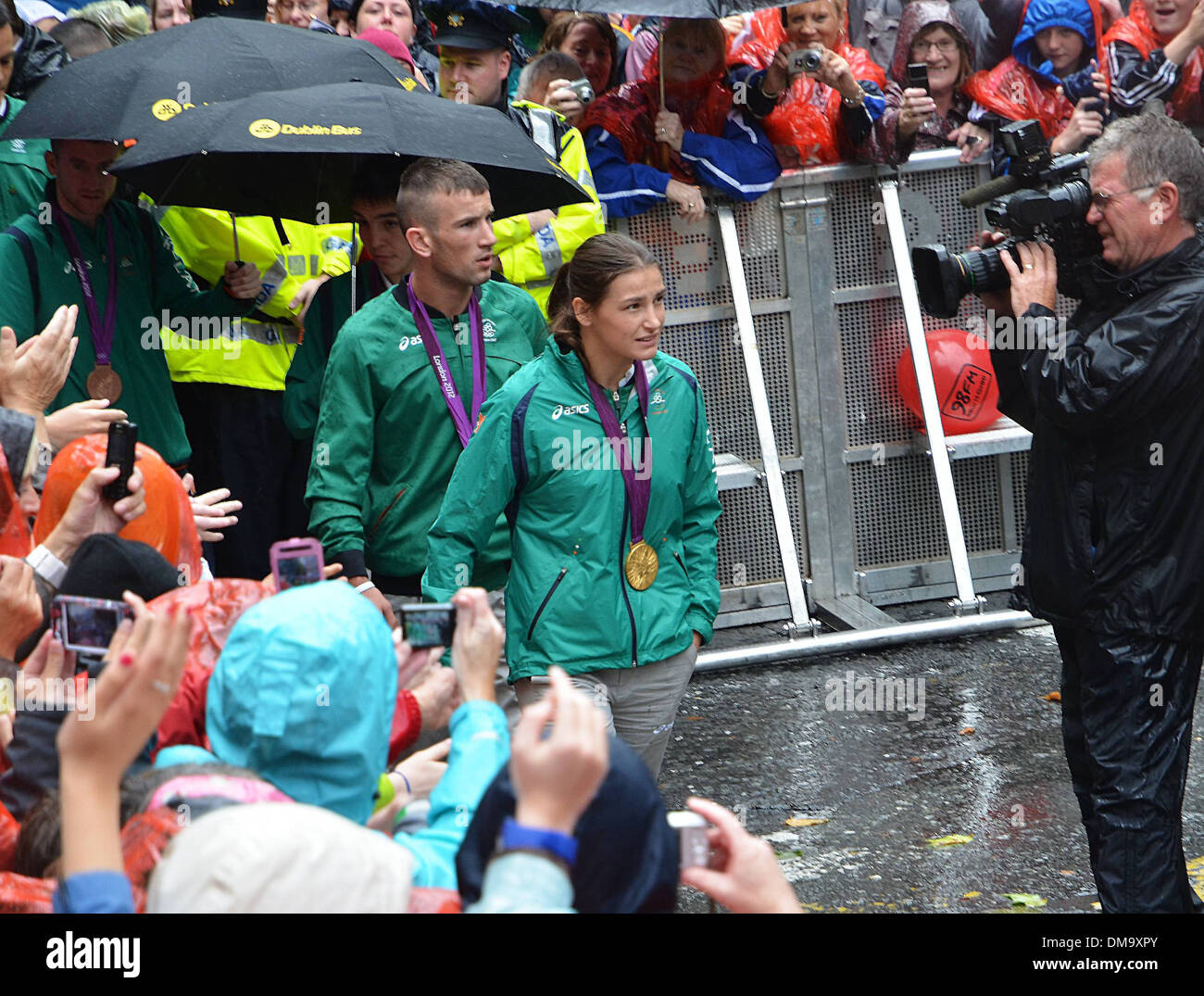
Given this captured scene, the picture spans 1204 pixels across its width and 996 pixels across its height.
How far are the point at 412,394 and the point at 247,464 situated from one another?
6.51 ft

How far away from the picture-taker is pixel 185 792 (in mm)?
2322

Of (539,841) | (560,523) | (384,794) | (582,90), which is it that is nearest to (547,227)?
(582,90)

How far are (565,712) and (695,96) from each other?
592cm

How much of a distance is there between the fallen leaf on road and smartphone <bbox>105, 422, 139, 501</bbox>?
10.2 feet

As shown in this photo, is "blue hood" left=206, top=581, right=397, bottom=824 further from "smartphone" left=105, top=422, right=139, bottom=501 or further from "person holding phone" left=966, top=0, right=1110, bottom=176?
"person holding phone" left=966, top=0, right=1110, bottom=176

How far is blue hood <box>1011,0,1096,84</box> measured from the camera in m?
8.41

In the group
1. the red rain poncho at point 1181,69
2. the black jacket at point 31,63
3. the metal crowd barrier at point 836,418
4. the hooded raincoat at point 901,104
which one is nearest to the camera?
the black jacket at point 31,63

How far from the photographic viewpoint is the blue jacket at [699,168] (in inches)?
284

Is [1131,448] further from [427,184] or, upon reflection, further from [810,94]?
[810,94]

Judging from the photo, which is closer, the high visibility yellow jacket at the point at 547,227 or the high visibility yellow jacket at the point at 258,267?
the high visibility yellow jacket at the point at 258,267

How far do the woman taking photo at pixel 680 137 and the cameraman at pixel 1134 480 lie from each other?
2982mm

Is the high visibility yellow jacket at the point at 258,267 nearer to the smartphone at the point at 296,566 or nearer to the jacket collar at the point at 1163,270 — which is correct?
the jacket collar at the point at 1163,270

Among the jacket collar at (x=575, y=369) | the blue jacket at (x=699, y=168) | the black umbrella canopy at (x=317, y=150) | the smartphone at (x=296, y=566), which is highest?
the blue jacket at (x=699, y=168)

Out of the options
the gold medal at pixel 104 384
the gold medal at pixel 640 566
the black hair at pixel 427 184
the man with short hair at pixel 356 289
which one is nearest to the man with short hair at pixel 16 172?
the gold medal at pixel 104 384
